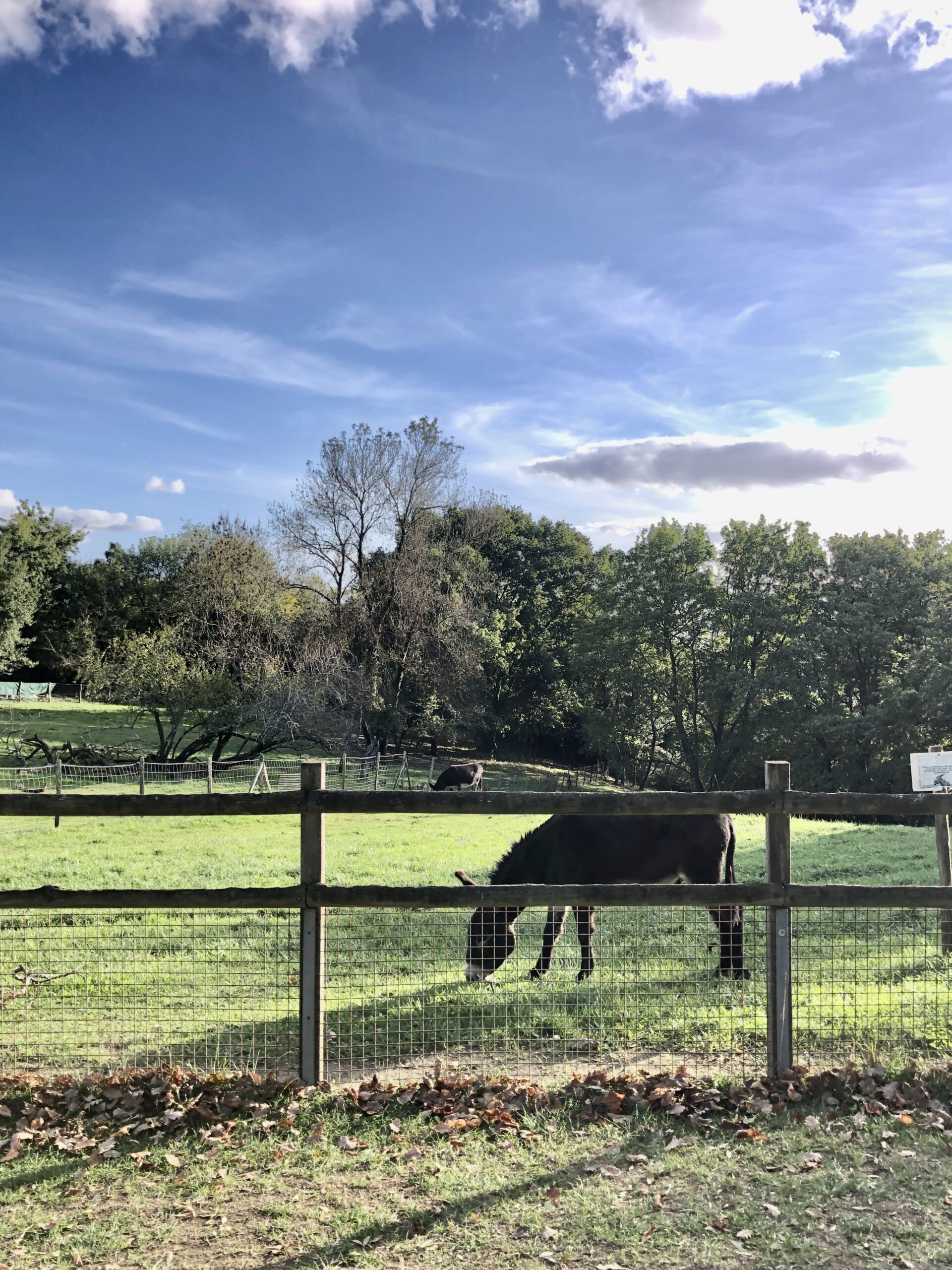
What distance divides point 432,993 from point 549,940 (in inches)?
42.7

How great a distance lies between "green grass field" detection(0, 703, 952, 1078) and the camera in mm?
5516

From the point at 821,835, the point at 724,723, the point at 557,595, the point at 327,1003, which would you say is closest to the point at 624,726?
the point at 724,723

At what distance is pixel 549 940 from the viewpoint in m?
7.27

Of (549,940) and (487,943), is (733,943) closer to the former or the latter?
(549,940)

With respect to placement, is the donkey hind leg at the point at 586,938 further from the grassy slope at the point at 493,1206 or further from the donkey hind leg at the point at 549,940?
the grassy slope at the point at 493,1206

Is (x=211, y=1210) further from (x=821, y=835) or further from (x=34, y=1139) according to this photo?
(x=821, y=835)

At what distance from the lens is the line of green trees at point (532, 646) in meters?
36.4

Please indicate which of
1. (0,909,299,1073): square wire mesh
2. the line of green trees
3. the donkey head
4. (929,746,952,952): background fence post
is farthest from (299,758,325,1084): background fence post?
the line of green trees

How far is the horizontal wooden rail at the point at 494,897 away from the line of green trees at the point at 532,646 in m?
29.3

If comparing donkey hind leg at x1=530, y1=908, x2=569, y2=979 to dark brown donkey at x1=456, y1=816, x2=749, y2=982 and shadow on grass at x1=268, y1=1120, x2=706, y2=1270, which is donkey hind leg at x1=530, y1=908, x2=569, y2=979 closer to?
dark brown donkey at x1=456, y1=816, x2=749, y2=982

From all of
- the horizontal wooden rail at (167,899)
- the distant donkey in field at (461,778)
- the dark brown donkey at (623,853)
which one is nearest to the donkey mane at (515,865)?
the dark brown donkey at (623,853)

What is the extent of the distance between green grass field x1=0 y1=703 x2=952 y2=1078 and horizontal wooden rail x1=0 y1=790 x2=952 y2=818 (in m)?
0.81

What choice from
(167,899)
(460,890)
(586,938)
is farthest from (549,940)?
(167,899)

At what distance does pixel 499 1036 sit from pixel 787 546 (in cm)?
4144
